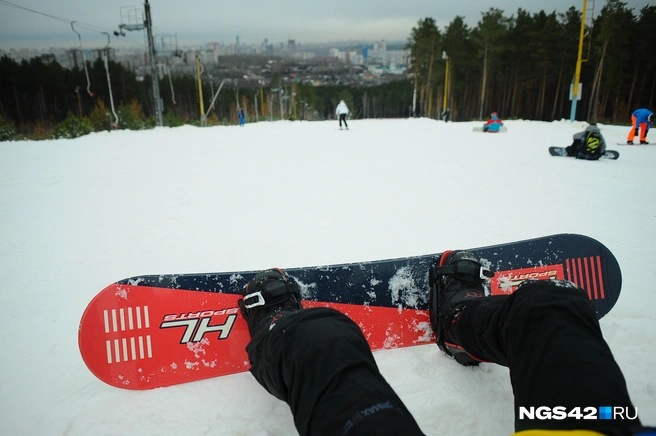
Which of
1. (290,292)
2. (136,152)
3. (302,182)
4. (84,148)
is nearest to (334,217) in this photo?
(302,182)

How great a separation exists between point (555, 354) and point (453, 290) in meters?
0.87

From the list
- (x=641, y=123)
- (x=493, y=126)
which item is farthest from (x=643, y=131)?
(x=493, y=126)

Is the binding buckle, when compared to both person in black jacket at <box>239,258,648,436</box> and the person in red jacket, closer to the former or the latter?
person in black jacket at <box>239,258,648,436</box>

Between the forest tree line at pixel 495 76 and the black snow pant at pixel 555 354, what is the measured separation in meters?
19.7

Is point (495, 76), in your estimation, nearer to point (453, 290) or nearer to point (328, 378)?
point (453, 290)

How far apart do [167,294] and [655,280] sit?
124 inches

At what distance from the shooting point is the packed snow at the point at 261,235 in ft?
5.03

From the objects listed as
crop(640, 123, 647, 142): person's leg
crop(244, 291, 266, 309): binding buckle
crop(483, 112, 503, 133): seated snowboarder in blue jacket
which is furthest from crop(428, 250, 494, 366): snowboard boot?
crop(483, 112, 503, 133): seated snowboarder in blue jacket

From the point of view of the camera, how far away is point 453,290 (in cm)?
184

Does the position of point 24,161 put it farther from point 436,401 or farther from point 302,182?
point 436,401

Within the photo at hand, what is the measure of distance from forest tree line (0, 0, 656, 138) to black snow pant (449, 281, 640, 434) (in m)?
19.7

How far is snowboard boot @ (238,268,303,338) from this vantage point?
1638 millimetres

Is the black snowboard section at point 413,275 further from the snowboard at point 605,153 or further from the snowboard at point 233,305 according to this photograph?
the snowboard at point 605,153

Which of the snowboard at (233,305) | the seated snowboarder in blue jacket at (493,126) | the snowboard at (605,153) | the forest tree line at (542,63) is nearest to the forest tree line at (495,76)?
the forest tree line at (542,63)
